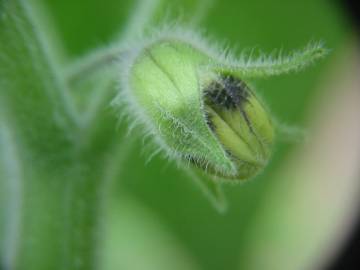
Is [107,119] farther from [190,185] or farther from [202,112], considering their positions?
[190,185]

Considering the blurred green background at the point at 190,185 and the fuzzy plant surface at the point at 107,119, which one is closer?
the fuzzy plant surface at the point at 107,119

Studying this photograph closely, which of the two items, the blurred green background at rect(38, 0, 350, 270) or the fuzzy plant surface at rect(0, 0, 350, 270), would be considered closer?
the fuzzy plant surface at rect(0, 0, 350, 270)

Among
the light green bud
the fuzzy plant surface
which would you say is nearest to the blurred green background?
the fuzzy plant surface

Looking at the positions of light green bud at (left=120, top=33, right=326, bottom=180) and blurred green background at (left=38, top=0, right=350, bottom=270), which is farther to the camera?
blurred green background at (left=38, top=0, right=350, bottom=270)

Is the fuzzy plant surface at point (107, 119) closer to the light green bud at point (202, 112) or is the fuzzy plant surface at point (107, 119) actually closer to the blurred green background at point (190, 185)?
the light green bud at point (202, 112)

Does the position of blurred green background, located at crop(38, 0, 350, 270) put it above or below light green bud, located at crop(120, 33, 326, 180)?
above

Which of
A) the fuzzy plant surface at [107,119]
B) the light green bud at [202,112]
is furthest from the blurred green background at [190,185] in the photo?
the light green bud at [202,112]

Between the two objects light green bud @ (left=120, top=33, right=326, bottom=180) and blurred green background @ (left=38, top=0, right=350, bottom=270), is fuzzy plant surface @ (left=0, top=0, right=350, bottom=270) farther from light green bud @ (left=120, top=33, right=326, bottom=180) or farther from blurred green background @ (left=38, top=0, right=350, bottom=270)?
blurred green background @ (left=38, top=0, right=350, bottom=270)

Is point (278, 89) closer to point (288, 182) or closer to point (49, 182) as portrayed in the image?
point (288, 182)
